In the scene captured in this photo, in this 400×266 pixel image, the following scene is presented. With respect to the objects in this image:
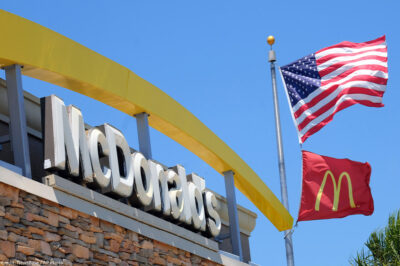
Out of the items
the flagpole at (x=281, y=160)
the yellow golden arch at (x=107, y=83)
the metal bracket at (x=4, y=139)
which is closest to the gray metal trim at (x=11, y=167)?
the metal bracket at (x=4, y=139)

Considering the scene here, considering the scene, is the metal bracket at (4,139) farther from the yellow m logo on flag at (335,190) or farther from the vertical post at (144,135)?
the yellow m logo on flag at (335,190)

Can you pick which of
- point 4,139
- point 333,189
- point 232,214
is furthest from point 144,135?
point 333,189

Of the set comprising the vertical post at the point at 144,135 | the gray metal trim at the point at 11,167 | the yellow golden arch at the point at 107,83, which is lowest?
the gray metal trim at the point at 11,167

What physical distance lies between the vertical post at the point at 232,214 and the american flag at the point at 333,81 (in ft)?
6.82

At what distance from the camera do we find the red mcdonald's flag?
1666 centimetres

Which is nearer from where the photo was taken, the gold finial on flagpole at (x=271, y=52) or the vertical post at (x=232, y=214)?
the vertical post at (x=232, y=214)

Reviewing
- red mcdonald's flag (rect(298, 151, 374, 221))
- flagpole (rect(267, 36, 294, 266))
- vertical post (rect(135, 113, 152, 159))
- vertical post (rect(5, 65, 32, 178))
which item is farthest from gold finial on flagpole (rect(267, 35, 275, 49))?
vertical post (rect(5, 65, 32, 178))

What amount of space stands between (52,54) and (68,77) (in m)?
0.42

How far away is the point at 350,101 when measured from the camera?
17375 millimetres

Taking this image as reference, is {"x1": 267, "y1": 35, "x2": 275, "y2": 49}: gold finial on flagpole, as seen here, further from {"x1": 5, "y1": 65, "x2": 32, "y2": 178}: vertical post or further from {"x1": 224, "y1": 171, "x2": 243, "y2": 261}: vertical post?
{"x1": 5, "y1": 65, "x2": 32, "y2": 178}: vertical post

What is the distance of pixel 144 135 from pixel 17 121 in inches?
123

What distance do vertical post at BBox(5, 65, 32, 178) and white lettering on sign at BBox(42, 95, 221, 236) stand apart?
281 millimetres

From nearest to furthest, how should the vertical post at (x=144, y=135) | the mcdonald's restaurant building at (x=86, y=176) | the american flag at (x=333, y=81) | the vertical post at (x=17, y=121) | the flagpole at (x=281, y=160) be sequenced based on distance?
the mcdonald's restaurant building at (x=86, y=176)
the vertical post at (x=17, y=121)
the vertical post at (x=144, y=135)
the flagpole at (x=281, y=160)
the american flag at (x=333, y=81)

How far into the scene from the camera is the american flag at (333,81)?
680 inches
